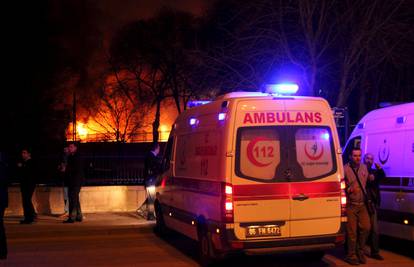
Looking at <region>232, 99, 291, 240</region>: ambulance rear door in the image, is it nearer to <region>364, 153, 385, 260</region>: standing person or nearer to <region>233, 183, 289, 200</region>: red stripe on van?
<region>233, 183, 289, 200</region>: red stripe on van

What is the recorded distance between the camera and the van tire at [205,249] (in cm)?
838

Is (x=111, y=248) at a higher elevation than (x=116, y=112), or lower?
lower

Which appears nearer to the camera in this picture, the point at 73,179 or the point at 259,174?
the point at 259,174

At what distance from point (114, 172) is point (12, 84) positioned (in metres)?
7.06

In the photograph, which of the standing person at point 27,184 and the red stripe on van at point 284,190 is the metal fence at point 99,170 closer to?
the standing person at point 27,184

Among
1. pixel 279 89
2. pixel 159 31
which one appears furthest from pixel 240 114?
pixel 159 31

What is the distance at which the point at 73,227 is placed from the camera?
12.8 m

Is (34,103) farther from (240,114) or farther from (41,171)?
(240,114)

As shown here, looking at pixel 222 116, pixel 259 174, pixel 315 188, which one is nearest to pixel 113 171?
pixel 222 116

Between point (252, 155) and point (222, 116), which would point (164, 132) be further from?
point (252, 155)

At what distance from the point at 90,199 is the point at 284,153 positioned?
8.83 metres

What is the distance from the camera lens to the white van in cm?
905

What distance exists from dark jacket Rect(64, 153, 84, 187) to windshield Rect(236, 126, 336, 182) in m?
6.74

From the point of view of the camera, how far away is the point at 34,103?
21.5m
